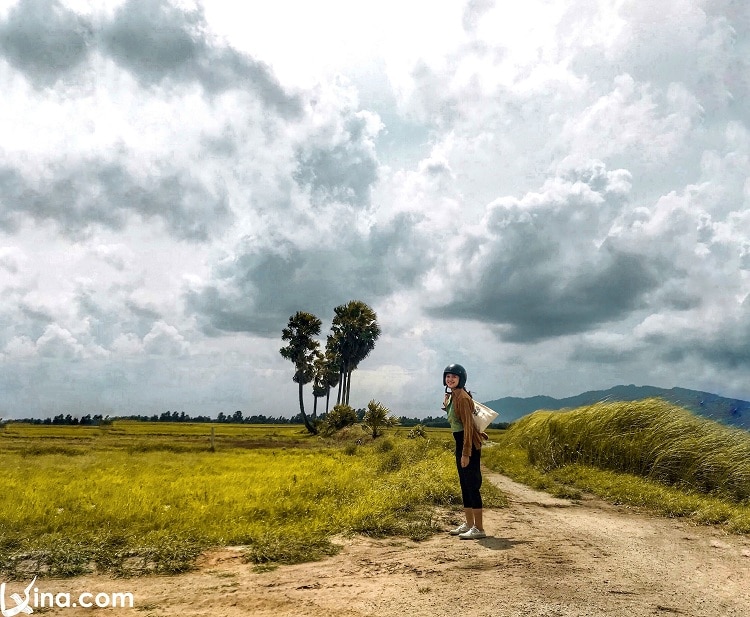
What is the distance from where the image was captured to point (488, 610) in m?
5.00

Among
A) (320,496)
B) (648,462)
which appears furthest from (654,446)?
(320,496)

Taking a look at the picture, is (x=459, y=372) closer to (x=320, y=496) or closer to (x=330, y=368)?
(x=320, y=496)

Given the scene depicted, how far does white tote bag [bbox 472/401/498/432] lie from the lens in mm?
7824

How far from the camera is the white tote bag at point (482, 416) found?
782cm

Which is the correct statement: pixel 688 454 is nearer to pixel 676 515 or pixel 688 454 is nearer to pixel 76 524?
pixel 676 515

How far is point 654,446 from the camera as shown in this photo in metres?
13.6

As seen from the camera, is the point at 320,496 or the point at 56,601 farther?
the point at 320,496

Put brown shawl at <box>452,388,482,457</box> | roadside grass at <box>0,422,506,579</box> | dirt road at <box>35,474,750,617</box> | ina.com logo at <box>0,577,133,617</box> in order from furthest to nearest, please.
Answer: brown shawl at <box>452,388,482,457</box> → roadside grass at <box>0,422,506,579</box> → ina.com logo at <box>0,577,133,617</box> → dirt road at <box>35,474,750,617</box>

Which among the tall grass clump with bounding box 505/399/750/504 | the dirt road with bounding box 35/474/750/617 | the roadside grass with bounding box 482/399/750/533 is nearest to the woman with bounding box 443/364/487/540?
the dirt road with bounding box 35/474/750/617

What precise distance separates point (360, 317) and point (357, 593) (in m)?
60.9

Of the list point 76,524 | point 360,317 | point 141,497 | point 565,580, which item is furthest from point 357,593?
point 360,317

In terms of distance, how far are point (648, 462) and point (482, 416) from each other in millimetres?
7943

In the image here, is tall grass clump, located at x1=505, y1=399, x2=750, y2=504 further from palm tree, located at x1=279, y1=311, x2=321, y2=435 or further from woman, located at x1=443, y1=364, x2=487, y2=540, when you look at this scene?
palm tree, located at x1=279, y1=311, x2=321, y2=435

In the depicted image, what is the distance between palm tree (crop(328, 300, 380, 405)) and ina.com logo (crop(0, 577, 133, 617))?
59937 millimetres
